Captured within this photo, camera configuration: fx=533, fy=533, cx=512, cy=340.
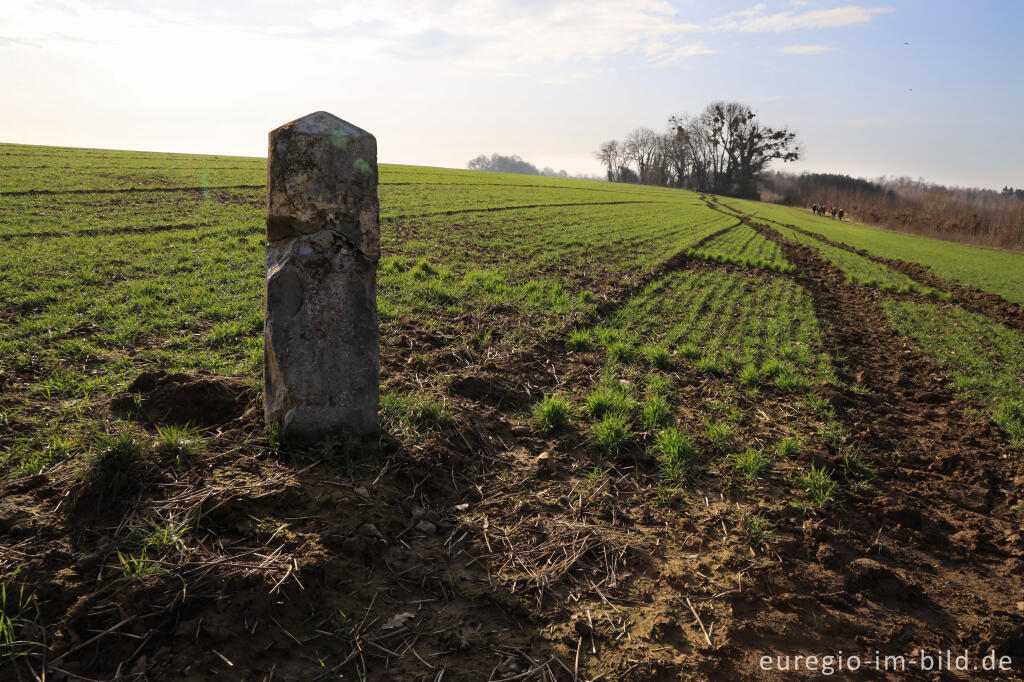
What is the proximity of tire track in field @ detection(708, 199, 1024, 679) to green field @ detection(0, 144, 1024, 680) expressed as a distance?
2.1 inches

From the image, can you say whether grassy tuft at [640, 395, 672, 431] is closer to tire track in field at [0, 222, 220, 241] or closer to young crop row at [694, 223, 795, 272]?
tire track in field at [0, 222, 220, 241]

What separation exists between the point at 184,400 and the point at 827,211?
7758 centimetres

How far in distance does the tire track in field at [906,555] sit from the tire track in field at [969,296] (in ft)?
29.8

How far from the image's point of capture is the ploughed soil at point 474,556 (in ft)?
8.17

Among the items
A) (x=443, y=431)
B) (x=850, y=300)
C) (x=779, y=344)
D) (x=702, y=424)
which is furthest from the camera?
(x=850, y=300)

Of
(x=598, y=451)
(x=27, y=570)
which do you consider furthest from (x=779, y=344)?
(x=27, y=570)

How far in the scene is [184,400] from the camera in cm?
428

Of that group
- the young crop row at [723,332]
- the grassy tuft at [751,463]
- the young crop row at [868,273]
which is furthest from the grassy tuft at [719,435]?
the young crop row at [868,273]

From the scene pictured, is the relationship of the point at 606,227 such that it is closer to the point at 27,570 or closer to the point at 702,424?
the point at 702,424

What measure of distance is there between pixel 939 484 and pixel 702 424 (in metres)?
2.05

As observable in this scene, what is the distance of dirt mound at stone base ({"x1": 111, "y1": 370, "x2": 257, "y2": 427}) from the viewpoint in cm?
414

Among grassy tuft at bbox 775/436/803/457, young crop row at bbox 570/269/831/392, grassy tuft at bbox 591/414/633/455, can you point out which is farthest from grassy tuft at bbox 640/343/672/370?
grassy tuft at bbox 591/414/633/455

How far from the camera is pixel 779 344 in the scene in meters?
8.67

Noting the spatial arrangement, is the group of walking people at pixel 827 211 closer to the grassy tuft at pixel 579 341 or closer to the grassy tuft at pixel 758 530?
the grassy tuft at pixel 579 341
